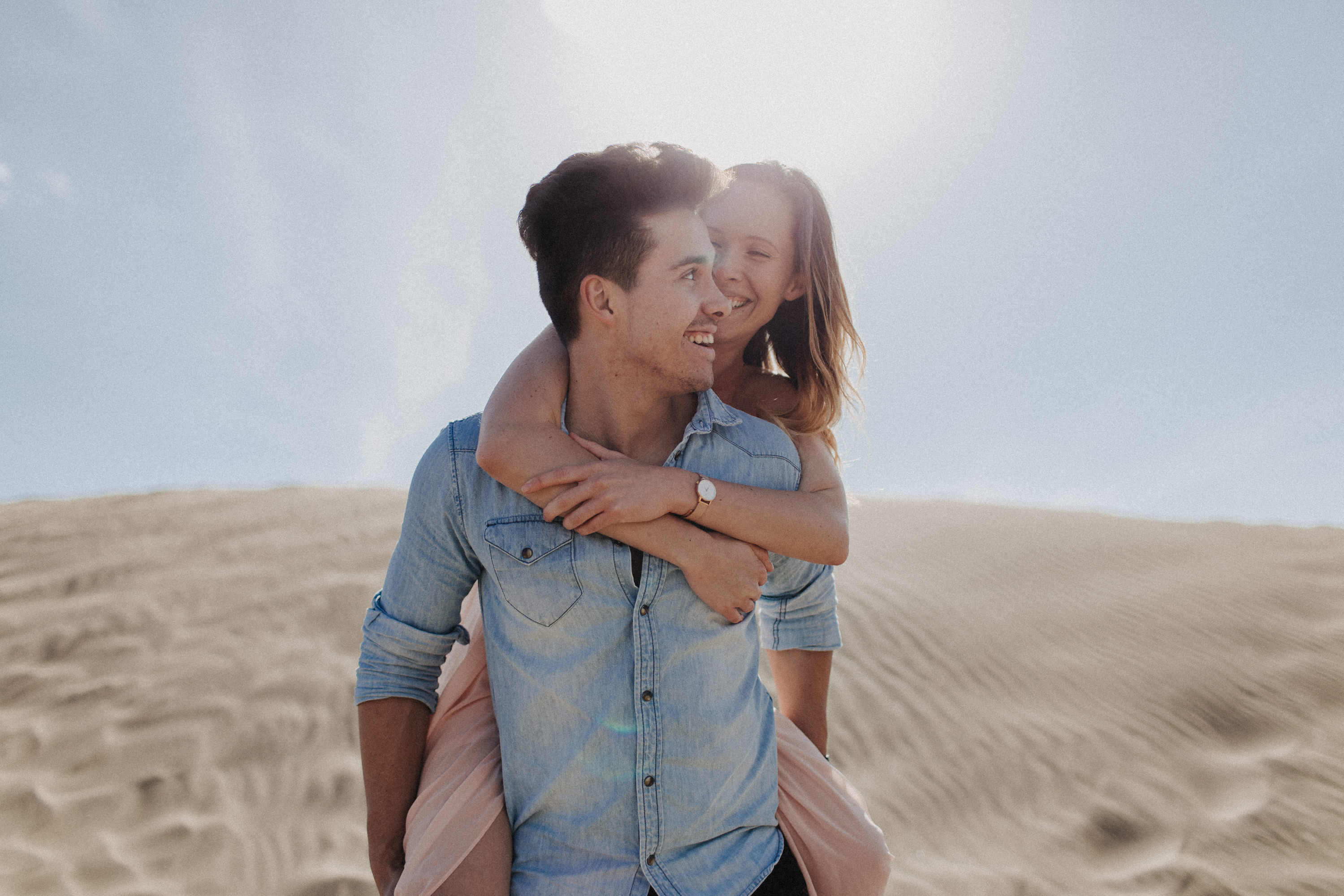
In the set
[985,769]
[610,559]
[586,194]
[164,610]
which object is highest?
[586,194]

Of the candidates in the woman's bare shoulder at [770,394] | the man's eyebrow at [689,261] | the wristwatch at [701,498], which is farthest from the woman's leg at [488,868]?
the woman's bare shoulder at [770,394]

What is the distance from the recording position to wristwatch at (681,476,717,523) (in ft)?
5.95

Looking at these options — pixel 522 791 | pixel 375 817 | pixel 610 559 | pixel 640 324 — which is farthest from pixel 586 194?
pixel 375 817

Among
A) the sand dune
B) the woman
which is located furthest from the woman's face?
the sand dune

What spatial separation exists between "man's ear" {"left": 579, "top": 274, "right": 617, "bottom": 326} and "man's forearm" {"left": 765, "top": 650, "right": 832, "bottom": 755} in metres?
1.10

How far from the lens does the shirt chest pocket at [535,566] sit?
1739 mm

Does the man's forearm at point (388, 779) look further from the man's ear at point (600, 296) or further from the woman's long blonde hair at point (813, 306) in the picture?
the woman's long blonde hair at point (813, 306)

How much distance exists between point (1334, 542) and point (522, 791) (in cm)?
1265

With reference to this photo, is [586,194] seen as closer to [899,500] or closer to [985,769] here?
[985,769]

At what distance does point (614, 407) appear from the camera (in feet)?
6.70

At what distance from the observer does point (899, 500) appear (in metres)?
14.8

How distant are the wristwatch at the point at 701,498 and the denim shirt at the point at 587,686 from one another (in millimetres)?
129

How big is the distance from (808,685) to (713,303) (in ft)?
3.79

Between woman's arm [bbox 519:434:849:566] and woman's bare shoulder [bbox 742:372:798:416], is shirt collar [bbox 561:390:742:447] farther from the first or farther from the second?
woman's bare shoulder [bbox 742:372:798:416]
